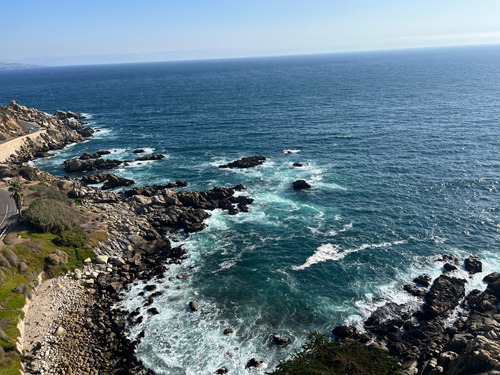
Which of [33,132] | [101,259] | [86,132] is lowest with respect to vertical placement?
[101,259]

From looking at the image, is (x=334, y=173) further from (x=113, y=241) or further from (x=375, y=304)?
(x=113, y=241)

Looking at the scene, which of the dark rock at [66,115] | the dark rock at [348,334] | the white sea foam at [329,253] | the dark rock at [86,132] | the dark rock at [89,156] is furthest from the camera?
the dark rock at [66,115]

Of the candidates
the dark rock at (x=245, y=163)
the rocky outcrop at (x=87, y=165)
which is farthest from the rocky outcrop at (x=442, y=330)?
the rocky outcrop at (x=87, y=165)

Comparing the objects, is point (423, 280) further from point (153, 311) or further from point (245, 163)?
point (245, 163)

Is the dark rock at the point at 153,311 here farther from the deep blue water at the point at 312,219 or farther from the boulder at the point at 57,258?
the boulder at the point at 57,258

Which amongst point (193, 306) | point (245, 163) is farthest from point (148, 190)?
point (193, 306)

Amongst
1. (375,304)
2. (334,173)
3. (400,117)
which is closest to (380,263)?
(375,304)
